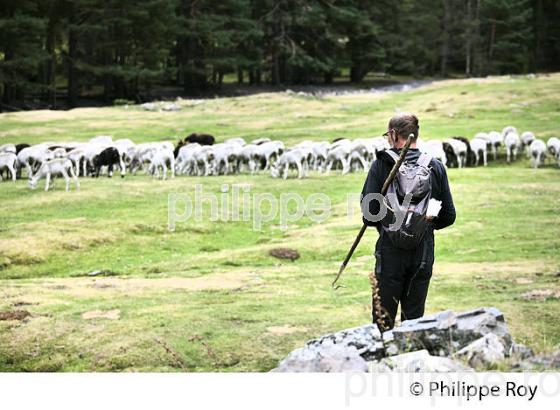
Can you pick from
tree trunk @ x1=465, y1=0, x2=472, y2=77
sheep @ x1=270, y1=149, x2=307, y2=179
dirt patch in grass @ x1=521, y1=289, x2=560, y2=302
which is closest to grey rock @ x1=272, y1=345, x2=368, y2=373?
dirt patch in grass @ x1=521, y1=289, x2=560, y2=302

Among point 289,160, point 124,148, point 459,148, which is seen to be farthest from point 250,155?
point 459,148

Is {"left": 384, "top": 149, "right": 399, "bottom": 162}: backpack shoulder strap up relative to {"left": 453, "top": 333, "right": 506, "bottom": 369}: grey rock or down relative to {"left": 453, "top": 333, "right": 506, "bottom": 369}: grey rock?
up

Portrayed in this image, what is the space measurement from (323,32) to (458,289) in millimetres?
38449

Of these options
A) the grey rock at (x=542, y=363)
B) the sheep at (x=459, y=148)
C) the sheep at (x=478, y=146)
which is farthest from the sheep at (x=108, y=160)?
the grey rock at (x=542, y=363)

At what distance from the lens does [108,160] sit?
2227cm

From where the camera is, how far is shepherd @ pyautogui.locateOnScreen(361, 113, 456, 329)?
19.6 ft

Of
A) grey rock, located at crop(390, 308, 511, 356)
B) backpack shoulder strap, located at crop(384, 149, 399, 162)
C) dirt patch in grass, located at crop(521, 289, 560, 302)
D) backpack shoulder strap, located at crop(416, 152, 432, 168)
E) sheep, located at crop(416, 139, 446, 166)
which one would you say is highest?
backpack shoulder strap, located at crop(384, 149, 399, 162)

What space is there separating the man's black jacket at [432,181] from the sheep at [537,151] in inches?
637

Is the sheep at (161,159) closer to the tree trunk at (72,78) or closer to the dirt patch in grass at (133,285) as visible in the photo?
the dirt patch in grass at (133,285)

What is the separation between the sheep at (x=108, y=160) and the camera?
2223 centimetres

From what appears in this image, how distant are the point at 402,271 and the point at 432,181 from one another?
727 mm

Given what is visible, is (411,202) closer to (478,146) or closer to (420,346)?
(420,346)

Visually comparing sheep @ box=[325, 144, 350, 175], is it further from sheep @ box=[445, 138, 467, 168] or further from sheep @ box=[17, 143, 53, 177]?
sheep @ box=[17, 143, 53, 177]

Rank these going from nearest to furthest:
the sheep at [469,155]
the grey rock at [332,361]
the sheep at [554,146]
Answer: the grey rock at [332,361] → the sheep at [554,146] → the sheep at [469,155]
